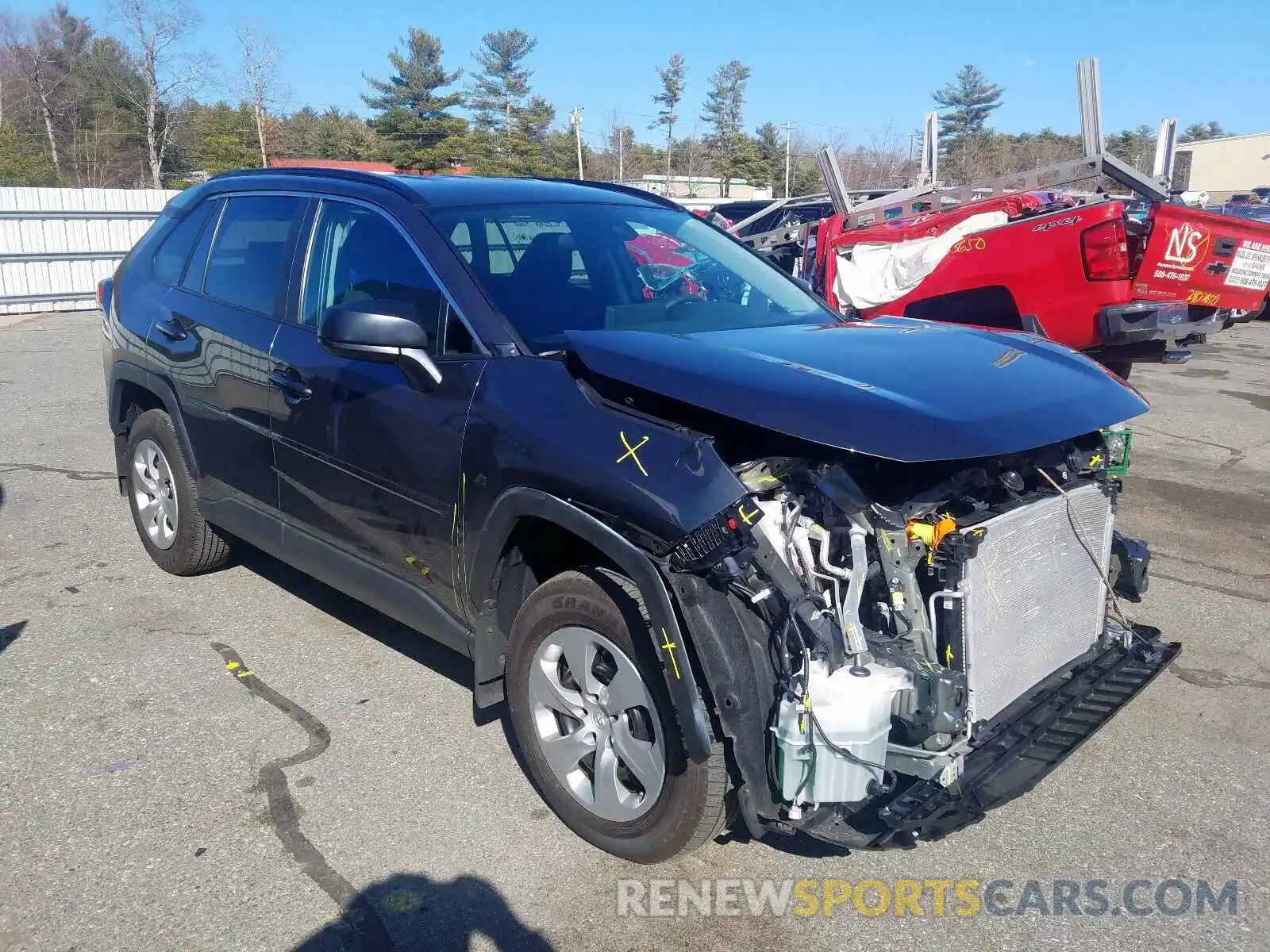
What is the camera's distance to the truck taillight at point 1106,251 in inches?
285

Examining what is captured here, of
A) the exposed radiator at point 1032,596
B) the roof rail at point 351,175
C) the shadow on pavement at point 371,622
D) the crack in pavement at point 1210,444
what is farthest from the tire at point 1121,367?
the roof rail at point 351,175

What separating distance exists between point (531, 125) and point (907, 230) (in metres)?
51.0

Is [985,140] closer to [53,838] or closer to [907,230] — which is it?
[907,230]

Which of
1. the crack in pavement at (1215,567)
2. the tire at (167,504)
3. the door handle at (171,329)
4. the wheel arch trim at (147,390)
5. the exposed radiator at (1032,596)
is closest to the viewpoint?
the exposed radiator at (1032,596)

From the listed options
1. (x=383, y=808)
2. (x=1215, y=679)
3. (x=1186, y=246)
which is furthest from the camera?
(x=1186, y=246)

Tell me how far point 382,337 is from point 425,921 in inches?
65.7

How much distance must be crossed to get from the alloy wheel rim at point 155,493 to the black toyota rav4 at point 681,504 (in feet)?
3.37

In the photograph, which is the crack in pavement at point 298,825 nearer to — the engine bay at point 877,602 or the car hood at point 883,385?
the engine bay at point 877,602

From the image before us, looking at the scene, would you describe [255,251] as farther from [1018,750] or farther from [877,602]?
[1018,750]

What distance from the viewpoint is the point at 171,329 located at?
4.67 meters

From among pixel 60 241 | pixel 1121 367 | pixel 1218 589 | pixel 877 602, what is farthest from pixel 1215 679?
pixel 60 241

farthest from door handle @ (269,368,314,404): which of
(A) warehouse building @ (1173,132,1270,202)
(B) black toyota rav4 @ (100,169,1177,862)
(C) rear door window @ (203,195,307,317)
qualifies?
(A) warehouse building @ (1173,132,1270,202)

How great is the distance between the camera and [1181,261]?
7.49m

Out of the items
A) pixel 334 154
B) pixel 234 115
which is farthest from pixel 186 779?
pixel 334 154
